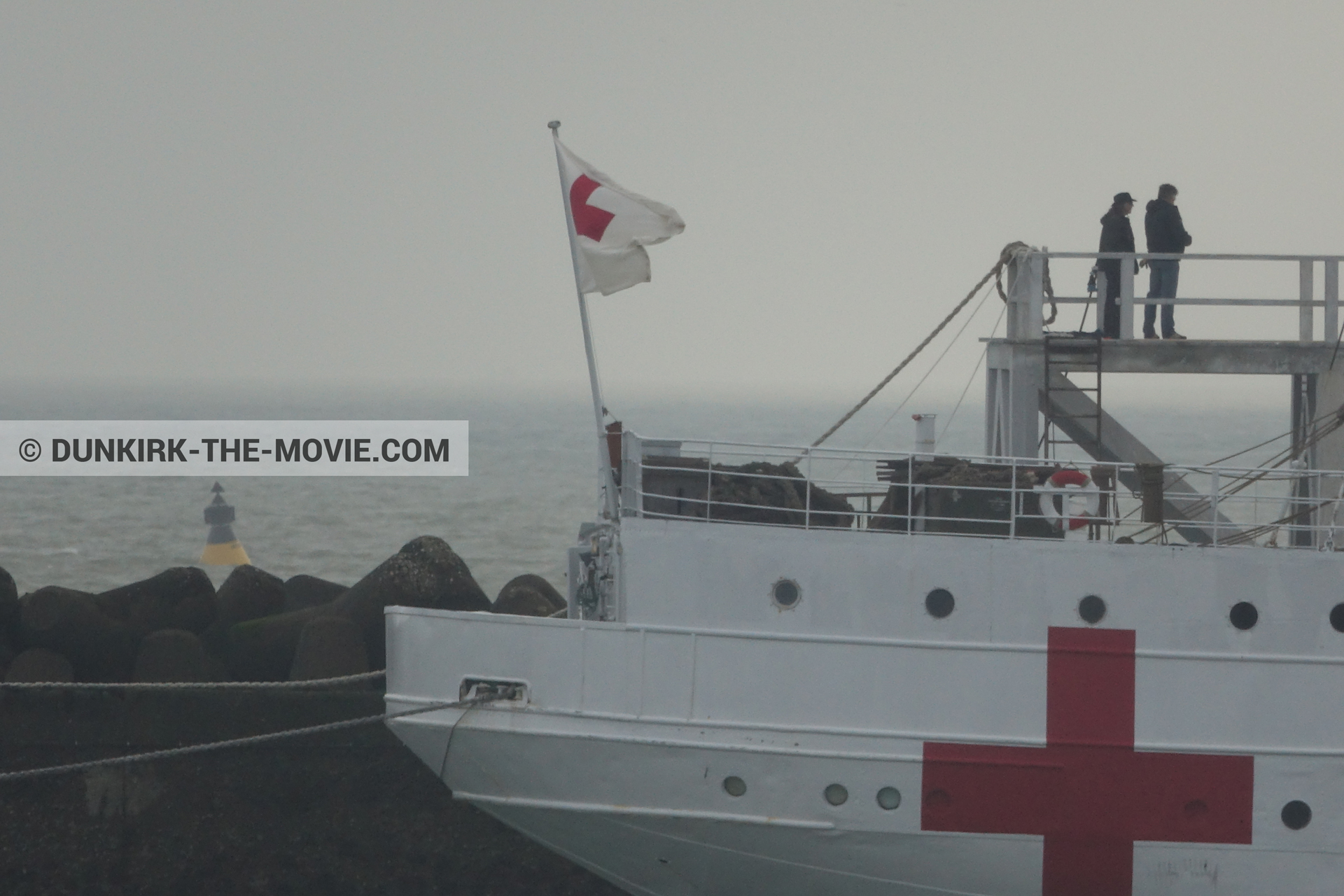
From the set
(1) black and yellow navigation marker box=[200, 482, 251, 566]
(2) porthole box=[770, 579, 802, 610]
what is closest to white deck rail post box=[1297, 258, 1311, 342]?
(2) porthole box=[770, 579, 802, 610]

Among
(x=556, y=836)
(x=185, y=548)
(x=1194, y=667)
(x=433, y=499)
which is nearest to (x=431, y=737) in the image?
(x=556, y=836)

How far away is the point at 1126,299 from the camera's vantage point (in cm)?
1134

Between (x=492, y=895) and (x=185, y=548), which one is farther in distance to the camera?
(x=185, y=548)

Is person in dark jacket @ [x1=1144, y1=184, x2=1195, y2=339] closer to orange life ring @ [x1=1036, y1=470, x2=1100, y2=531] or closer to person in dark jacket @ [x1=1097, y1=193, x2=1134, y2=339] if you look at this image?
person in dark jacket @ [x1=1097, y1=193, x2=1134, y2=339]

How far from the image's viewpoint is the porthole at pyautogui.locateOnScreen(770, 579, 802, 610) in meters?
9.72

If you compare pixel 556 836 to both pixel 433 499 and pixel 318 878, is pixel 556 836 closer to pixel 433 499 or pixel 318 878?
pixel 318 878

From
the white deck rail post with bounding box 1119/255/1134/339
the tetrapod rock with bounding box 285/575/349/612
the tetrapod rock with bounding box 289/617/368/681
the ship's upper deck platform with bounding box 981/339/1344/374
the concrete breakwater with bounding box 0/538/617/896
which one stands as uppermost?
the white deck rail post with bounding box 1119/255/1134/339

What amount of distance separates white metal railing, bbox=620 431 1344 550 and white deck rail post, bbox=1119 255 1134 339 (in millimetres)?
1283

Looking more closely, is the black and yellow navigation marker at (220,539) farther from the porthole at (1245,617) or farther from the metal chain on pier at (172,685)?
the porthole at (1245,617)

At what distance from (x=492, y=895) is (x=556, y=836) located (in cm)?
264

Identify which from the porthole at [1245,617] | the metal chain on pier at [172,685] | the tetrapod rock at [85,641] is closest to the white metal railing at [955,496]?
the porthole at [1245,617]

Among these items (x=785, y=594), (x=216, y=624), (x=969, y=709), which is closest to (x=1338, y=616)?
(x=969, y=709)

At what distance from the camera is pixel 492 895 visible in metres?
12.5

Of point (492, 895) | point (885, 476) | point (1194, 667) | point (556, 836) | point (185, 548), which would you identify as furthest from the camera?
point (185, 548)
